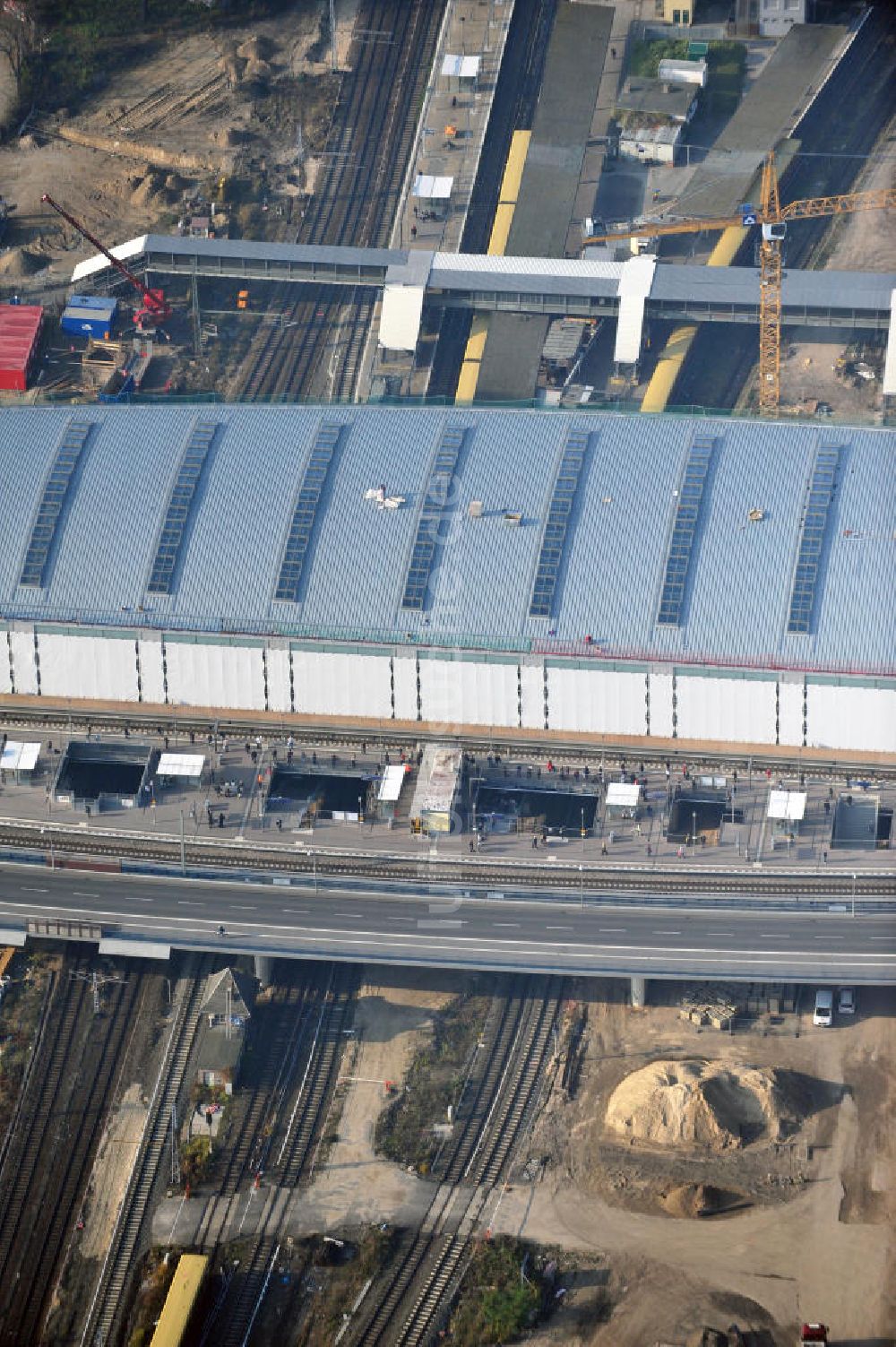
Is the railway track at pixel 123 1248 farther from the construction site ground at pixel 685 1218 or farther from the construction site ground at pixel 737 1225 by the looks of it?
the construction site ground at pixel 737 1225

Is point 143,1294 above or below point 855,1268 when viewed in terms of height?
below

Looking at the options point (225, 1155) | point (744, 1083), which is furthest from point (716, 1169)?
point (225, 1155)

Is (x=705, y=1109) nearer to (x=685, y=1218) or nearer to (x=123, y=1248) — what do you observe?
(x=685, y=1218)

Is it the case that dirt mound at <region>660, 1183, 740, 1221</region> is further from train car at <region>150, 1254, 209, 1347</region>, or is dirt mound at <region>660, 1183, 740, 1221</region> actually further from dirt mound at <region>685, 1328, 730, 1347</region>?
train car at <region>150, 1254, 209, 1347</region>

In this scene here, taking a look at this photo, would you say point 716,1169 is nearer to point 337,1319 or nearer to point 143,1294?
point 337,1319

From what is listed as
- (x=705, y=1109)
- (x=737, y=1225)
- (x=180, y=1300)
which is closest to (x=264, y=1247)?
(x=180, y=1300)

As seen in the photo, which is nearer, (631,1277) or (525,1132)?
(631,1277)

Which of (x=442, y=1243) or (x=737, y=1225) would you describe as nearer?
(x=737, y=1225)
